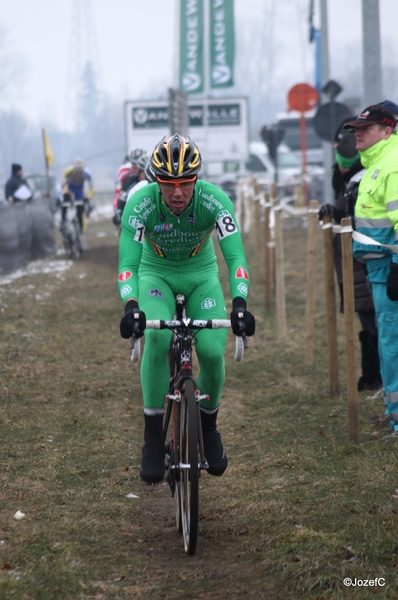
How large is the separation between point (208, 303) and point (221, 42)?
3070 centimetres

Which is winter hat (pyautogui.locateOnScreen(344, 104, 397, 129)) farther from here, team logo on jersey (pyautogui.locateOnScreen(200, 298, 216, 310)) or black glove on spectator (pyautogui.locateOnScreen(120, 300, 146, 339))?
black glove on spectator (pyautogui.locateOnScreen(120, 300, 146, 339))

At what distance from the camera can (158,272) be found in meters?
5.72

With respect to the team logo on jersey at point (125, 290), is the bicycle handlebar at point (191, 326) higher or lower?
lower

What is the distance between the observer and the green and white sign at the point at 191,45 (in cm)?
3409

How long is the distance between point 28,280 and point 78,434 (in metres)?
9.79

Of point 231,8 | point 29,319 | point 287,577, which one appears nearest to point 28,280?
point 29,319

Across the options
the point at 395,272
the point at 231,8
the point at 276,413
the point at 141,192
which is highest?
the point at 231,8

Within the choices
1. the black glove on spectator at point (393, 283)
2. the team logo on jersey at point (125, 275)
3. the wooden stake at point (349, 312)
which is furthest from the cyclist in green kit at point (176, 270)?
the wooden stake at point (349, 312)

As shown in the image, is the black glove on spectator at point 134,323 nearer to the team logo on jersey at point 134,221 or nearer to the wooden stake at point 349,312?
the team logo on jersey at point 134,221

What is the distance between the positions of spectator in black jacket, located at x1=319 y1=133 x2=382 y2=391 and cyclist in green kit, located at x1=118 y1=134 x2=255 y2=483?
215cm

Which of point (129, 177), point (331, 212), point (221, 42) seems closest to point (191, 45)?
point (221, 42)

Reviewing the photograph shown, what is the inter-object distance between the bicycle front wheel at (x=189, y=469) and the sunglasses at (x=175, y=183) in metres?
1.14

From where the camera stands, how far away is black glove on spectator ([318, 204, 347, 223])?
7.57 meters

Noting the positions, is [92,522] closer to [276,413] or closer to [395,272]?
[395,272]
